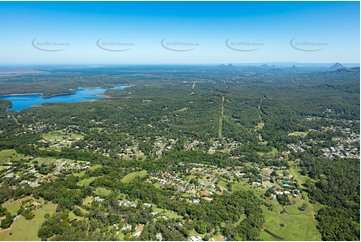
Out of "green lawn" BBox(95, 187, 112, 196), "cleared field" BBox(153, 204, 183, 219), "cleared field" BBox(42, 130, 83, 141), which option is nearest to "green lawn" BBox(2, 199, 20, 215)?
"green lawn" BBox(95, 187, 112, 196)

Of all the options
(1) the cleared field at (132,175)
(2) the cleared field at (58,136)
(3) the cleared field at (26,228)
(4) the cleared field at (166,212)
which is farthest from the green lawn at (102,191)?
(2) the cleared field at (58,136)

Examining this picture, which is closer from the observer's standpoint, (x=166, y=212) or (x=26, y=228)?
(x=26, y=228)

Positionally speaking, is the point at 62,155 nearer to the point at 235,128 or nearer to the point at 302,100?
the point at 235,128

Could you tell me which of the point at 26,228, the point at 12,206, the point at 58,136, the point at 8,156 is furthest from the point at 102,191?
the point at 58,136

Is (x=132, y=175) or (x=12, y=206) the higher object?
(x=12, y=206)

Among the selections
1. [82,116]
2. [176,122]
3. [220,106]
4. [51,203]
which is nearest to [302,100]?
[220,106]

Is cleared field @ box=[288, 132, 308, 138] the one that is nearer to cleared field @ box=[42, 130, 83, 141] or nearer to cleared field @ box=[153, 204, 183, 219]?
cleared field @ box=[153, 204, 183, 219]

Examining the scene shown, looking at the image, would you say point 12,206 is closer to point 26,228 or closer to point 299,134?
point 26,228

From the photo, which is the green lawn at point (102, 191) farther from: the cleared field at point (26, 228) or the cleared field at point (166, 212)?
the cleared field at point (166, 212)

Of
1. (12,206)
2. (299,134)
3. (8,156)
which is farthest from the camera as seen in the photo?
(299,134)
